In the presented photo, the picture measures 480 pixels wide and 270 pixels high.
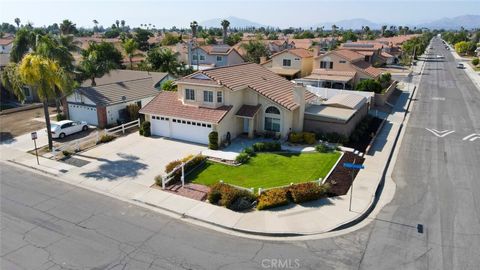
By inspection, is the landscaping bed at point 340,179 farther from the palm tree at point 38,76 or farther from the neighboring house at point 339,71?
the neighboring house at point 339,71

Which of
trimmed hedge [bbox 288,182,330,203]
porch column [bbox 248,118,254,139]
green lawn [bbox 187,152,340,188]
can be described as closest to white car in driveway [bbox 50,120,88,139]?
green lawn [bbox 187,152,340,188]

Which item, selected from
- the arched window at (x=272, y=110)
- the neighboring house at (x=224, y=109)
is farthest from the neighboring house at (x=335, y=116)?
the arched window at (x=272, y=110)

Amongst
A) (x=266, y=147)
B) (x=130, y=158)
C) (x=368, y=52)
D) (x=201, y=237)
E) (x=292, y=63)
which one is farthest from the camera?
(x=368, y=52)

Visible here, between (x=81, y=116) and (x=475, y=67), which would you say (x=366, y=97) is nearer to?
(x=81, y=116)

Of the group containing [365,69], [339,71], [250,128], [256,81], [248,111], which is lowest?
[250,128]

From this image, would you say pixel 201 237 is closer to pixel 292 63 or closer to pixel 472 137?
pixel 472 137

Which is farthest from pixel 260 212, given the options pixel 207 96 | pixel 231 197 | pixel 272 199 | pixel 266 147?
pixel 207 96

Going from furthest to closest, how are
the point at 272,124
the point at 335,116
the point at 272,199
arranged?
the point at 272,124 < the point at 335,116 < the point at 272,199
